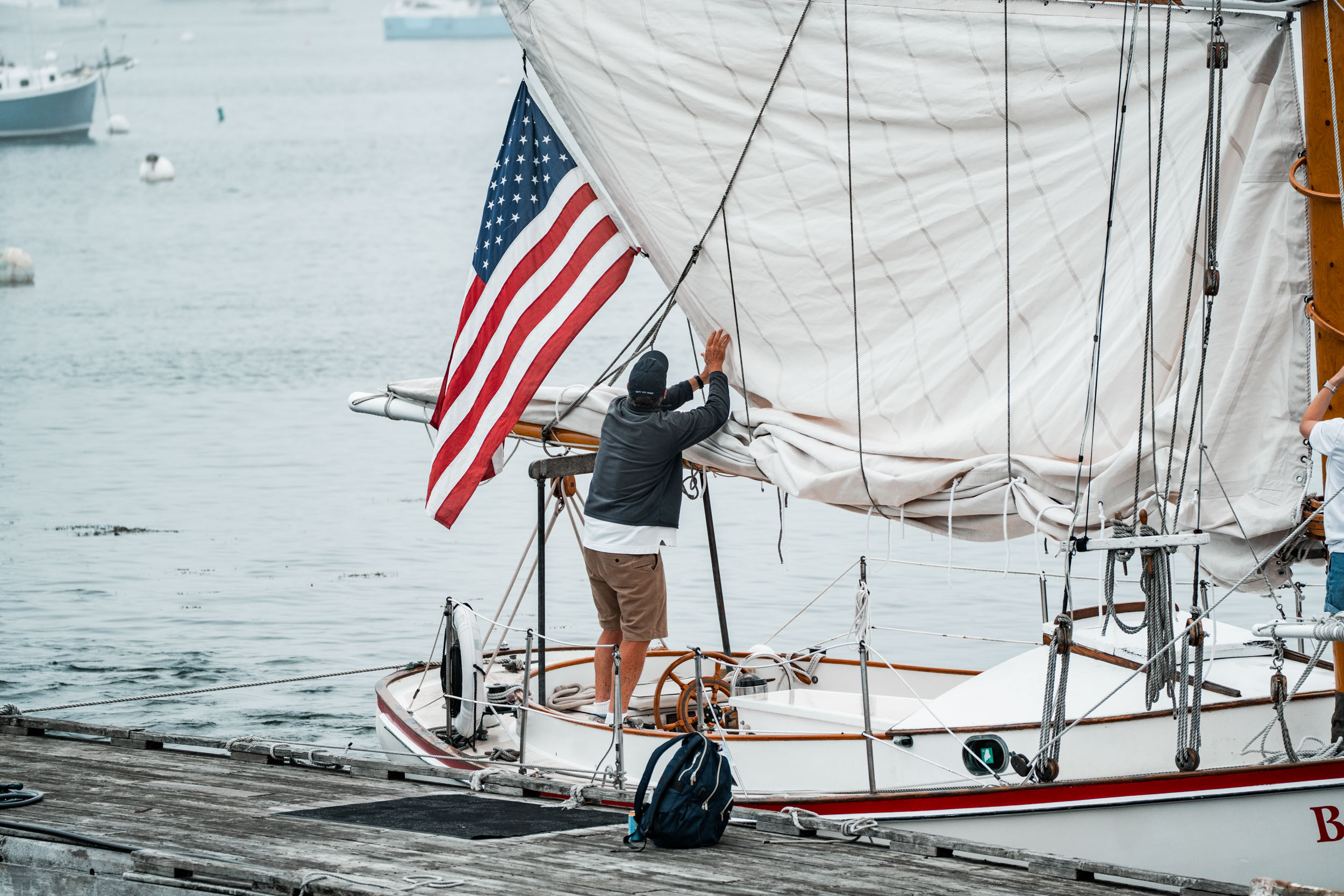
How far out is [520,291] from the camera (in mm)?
9969

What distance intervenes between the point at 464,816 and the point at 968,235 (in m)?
3.88

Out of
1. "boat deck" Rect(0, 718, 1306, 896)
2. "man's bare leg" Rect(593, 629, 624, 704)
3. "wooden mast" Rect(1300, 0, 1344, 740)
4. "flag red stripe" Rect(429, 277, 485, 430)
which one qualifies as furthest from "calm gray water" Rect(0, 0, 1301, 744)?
"flag red stripe" Rect(429, 277, 485, 430)

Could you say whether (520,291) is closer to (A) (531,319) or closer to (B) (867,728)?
(A) (531,319)

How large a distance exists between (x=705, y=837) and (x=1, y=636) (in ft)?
39.2

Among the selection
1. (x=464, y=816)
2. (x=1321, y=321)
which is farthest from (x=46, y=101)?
(x=1321, y=321)

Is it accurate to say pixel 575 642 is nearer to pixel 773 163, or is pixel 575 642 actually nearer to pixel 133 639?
pixel 133 639

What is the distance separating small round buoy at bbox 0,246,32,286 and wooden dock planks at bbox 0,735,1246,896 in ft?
129

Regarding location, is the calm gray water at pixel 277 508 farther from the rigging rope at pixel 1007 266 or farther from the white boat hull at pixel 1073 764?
the rigging rope at pixel 1007 266

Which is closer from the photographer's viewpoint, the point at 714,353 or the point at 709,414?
the point at 709,414

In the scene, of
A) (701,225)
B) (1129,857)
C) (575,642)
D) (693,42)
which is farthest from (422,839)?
(575,642)

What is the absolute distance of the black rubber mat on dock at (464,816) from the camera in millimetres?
7500

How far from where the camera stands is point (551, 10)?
9.84m

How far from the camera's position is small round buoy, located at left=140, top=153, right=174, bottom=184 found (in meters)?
67.8

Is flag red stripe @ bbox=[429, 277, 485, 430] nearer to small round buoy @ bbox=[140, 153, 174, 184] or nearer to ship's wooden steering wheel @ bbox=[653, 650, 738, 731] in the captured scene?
ship's wooden steering wheel @ bbox=[653, 650, 738, 731]
